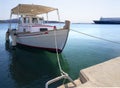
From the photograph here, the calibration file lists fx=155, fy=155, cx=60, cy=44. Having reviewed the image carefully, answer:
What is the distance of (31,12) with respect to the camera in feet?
55.4

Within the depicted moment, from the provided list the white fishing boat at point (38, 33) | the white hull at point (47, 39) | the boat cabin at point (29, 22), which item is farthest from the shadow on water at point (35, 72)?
the boat cabin at point (29, 22)

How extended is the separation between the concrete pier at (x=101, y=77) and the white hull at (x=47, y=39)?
7636 mm

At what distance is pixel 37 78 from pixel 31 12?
995cm

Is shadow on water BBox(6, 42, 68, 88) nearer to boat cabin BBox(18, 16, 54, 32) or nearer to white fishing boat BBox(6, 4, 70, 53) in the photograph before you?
white fishing boat BBox(6, 4, 70, 53)

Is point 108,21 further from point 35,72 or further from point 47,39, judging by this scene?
point 35,72

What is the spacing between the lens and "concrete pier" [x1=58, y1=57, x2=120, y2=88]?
4020mm

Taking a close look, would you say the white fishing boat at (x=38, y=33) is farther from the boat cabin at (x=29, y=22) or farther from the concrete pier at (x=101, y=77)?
the concrete pier at (x=101, y=77)

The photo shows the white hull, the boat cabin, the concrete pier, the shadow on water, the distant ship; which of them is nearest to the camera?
the concrete pier

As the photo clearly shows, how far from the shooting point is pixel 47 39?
13336mm

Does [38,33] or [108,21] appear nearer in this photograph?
[38,33]

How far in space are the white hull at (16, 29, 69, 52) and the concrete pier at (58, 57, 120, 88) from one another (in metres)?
7.64

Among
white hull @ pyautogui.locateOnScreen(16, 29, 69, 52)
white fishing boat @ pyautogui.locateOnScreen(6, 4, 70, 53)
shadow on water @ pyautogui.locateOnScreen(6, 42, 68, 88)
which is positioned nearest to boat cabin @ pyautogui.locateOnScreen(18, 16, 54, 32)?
white fishing boat @ pyautogui.locateOnScreen(6, 4, 70, 53)

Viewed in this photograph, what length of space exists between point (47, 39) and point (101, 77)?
30.4ft

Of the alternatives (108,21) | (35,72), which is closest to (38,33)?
(35,72)
